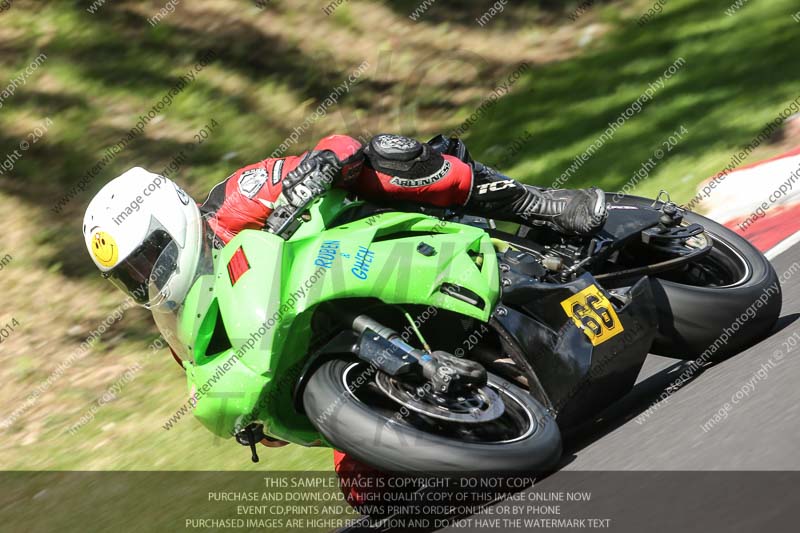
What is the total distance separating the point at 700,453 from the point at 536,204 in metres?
1.72

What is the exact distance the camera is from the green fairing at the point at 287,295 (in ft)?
13.5

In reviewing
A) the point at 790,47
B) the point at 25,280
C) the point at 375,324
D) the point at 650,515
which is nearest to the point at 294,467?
the point at 375,324

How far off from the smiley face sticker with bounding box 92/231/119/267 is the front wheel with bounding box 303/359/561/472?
0.88 meters

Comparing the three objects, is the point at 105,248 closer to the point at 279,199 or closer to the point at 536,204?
the point at 279,199

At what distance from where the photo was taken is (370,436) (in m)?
3.83

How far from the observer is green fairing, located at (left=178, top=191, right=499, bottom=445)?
411 centimetres

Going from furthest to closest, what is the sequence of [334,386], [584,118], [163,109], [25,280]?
1. [163,109]
2. [584,118]
3. [25,280]
4. [334,386]

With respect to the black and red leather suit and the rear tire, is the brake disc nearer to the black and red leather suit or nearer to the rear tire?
the black and red leather suit

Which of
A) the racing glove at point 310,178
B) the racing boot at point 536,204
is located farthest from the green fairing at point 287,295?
the racing boot at point 536,204

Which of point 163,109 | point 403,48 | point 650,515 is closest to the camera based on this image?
point 650,515

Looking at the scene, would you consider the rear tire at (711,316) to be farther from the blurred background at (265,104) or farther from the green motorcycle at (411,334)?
the blurred background at (265,104)

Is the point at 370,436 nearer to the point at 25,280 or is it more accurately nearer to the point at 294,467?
the point at 294,467

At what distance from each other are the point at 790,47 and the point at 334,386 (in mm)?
7735

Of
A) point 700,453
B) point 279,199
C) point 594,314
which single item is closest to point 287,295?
point 279,199
